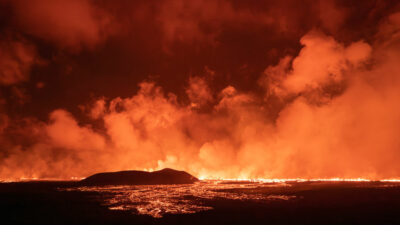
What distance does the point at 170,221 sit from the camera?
140 ft

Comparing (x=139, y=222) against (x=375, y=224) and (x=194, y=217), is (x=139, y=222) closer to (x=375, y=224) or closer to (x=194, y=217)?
(x=194, y=217)

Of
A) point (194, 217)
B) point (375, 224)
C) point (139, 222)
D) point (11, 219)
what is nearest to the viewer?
point (375, 224)

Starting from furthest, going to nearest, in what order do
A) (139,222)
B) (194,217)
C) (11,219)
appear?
(11,219)
(194,217)
(139,222)

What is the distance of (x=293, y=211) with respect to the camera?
50219mm

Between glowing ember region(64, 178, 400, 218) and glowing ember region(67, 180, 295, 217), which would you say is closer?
glowing ember region(67, 180, 295, 217)

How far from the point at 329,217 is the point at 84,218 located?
138 ft

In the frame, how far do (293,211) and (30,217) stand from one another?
49462mm

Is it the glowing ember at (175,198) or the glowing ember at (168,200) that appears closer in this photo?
the glowing ember at (168,200)

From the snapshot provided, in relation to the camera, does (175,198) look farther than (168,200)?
Yes

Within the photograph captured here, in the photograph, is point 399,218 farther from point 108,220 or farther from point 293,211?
point 108,220

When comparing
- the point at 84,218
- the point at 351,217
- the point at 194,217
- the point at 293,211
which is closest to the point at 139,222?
the point at 194,217

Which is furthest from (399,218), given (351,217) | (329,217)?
(329,217)

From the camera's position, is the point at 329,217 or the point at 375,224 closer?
the point at 375,224

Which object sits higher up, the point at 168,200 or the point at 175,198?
the point at 175,198
